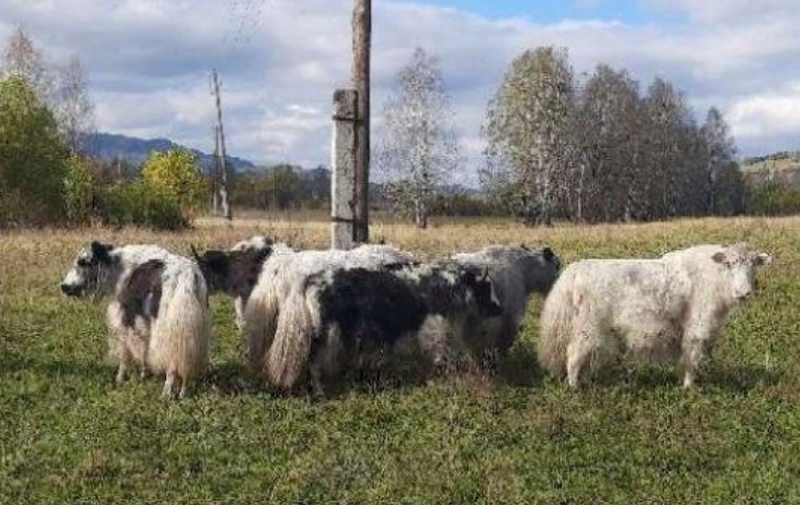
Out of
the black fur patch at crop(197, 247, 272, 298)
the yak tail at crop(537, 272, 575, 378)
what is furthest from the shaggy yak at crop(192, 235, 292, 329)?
the yak tail at crop(537, 272, 575, 378)

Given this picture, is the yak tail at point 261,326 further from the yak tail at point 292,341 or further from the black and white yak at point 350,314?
the yak tail at point 292,341

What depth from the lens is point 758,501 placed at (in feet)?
27.5

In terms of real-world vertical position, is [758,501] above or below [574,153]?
below

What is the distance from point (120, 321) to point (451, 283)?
396 cm

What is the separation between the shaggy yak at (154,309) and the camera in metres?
11.6

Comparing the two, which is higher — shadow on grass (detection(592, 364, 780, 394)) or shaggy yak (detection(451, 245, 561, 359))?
shaggy yak (detection(451, 245, 561, 359))

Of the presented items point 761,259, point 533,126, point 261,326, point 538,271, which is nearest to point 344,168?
point 538,271

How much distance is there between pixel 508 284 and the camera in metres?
13.5

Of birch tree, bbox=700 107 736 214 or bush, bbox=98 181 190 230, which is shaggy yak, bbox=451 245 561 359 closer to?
bush, bbox=98 181 190 230

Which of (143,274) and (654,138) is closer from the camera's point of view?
Answer: (143,274)

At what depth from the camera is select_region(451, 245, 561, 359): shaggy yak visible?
12922mm

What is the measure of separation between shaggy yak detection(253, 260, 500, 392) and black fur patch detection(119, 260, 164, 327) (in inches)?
58.0

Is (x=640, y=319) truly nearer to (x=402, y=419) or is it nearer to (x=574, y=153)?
(x=402, y=419)

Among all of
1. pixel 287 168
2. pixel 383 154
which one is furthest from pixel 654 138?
pixel 287 168
